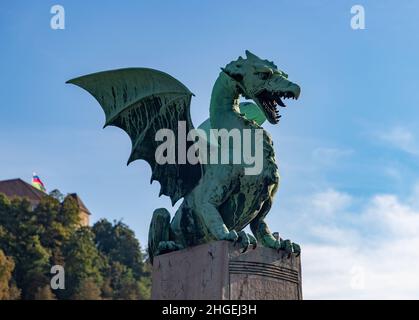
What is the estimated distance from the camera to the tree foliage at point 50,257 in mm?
50000

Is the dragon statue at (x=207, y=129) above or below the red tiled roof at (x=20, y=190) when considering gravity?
below

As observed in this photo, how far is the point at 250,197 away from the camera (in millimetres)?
7676

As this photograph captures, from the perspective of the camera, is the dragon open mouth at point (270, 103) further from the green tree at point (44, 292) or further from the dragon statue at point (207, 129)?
the green tree at point (44, 292)

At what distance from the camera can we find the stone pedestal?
269 inches

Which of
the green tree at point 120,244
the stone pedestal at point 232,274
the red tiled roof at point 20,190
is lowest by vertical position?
the stone pedestal at point 232,274

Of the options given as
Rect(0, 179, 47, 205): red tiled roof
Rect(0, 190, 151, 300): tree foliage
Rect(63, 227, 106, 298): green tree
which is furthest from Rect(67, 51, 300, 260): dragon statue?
Rect(0, 179, 47, 205): red tiled roof

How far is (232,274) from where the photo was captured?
22.5 ft

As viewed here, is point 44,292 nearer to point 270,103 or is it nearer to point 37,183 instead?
point 37,183

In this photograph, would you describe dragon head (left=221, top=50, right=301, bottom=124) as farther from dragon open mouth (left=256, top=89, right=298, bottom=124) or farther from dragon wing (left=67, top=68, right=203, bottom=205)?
dragon wing (left=67, top=68, right=203, bottom=205)

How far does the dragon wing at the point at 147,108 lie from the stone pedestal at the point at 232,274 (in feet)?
3.73

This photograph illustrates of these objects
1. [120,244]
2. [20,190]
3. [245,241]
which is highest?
[20,190]

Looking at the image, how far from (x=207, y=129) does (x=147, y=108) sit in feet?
2.75

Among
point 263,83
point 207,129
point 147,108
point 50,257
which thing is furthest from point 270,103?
point 50,257

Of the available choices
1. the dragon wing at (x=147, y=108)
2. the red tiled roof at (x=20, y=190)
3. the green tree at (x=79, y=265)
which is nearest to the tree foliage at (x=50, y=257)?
the green tree at (x=79, y=265)
